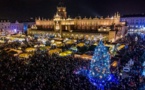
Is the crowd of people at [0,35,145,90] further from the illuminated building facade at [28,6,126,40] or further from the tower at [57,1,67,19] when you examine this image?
the tower at [57,1,67,19]

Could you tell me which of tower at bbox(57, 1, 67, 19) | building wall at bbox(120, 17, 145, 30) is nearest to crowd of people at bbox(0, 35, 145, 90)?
building wall at bbox(120, 17, 145, 30)

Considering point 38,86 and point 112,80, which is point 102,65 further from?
point 38,86

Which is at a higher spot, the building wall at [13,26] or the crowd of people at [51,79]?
the building wall at [13,26]

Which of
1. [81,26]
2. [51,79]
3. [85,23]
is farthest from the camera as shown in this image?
[81,26]

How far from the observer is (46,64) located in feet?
77.3

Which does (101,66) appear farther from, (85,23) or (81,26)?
(81,26)

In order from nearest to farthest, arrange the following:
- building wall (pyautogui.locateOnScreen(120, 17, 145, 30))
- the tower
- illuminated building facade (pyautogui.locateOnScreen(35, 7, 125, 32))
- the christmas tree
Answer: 1. the christmas tree
2. illuminated building facade (pyautogui.locateOnScreen(35, 7, 125, 32))
3. building wall (pyautogui.locateOnScreen(120, 17, 145, 30))
4. the tower

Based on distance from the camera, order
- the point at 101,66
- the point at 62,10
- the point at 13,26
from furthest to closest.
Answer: the point at 13,26, the point at 62,10, the point at 101,66

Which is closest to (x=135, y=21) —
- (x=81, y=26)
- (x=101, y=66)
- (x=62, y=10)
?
(x=81, y=26)

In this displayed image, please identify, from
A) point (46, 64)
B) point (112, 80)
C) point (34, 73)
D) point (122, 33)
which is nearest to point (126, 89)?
point (112, 80)

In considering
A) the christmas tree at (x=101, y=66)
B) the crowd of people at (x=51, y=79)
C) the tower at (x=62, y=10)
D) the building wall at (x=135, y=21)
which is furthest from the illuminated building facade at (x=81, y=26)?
the christmas tree at (x=101, y=66)

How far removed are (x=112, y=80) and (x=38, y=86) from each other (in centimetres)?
779

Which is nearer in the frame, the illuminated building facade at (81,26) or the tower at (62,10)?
the illuminated building facade at (81,26)

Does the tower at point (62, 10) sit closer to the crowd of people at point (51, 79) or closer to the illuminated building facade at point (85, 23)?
the illuminated building facade at point (85, 23)
